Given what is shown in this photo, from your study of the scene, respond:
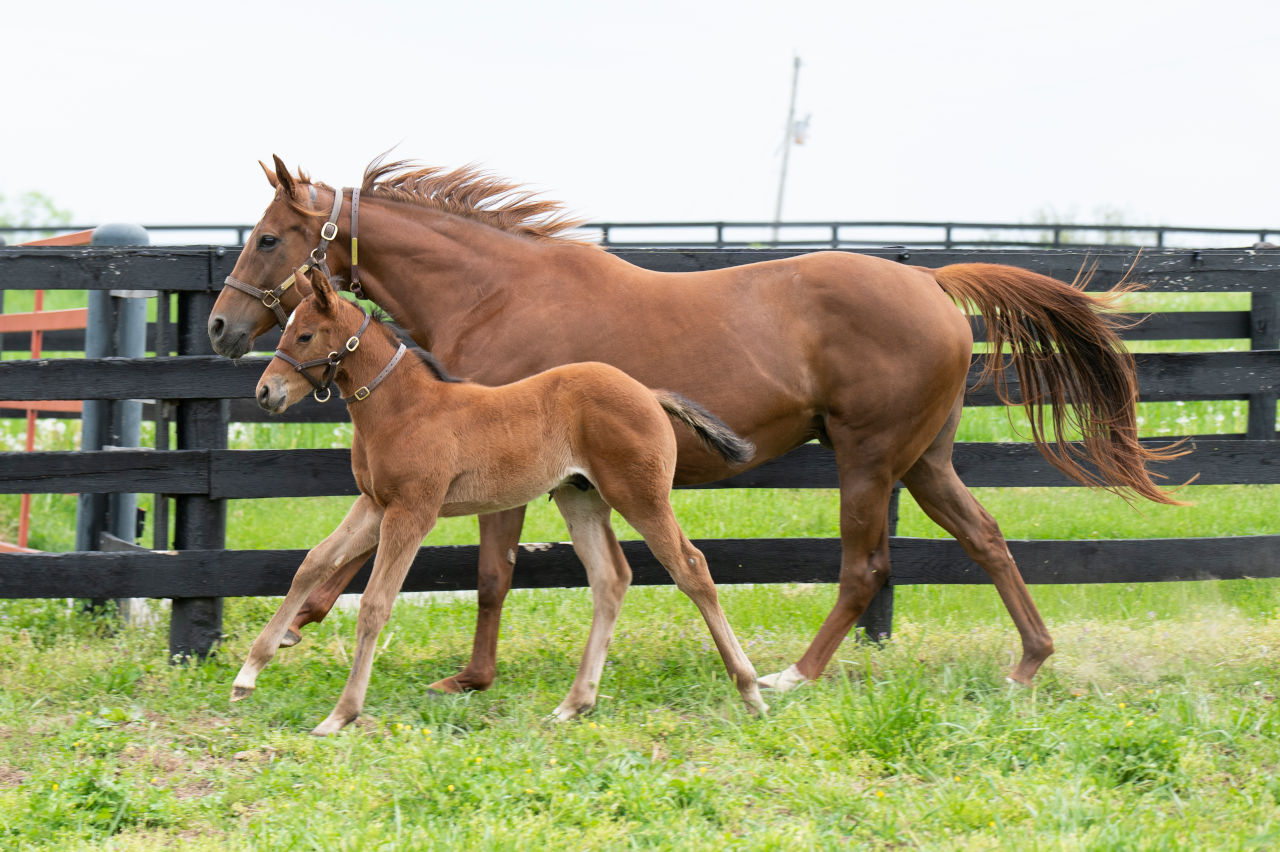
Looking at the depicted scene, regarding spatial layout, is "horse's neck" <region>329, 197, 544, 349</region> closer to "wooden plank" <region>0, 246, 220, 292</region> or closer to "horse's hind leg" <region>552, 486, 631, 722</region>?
"wooden plank" <region>0, 246, 220, 292</region>

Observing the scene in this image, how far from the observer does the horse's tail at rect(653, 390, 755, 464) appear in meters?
3.85

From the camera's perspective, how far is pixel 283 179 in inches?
161

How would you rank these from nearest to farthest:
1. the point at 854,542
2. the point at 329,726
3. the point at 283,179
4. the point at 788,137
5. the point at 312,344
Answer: the point at 329,726 < the point at 312,344 < the point at 283,179 < the point at 854,542 < the point at 788,137

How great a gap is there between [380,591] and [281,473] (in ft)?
3.88

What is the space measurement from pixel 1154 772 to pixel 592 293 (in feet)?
8.35

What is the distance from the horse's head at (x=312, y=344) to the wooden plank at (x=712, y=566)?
1139 mm

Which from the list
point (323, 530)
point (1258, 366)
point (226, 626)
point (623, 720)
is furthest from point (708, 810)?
point (323, 530)

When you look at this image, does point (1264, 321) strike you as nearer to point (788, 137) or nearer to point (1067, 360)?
point (1067, 360)

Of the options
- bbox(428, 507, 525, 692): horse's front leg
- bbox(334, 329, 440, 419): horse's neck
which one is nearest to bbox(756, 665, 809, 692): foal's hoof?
bbox(428, 507, 525, 692): horse's front leg

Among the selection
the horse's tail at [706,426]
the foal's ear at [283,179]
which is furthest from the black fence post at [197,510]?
the horse's tail at [706,426]

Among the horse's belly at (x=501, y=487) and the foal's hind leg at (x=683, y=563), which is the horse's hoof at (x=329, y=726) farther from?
the foal's hind leg at (x=683, y=563)

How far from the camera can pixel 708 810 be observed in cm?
292

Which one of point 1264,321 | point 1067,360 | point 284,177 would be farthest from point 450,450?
point 1264,321

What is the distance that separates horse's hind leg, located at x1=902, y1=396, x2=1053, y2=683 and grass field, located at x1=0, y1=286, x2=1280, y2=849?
16cm
